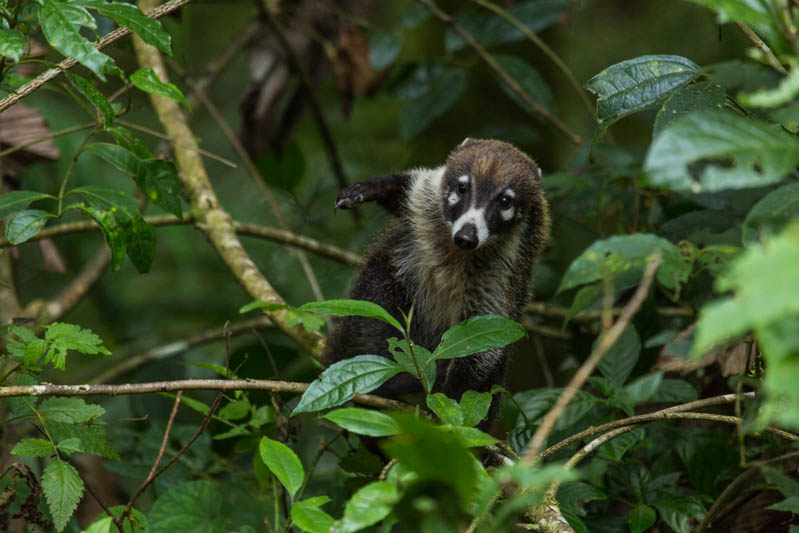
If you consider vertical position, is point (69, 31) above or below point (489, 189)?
above

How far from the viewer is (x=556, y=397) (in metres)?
3.39

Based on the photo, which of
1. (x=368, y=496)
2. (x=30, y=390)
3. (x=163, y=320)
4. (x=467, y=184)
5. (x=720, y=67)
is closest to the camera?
(x=368, y=496)

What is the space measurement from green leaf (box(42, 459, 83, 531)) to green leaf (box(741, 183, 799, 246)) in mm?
1946

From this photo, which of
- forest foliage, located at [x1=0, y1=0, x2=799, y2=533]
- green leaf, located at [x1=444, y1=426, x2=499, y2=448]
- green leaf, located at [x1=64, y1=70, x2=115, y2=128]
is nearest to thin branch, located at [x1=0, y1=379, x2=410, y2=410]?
forest foliage, located at [x1=0, y1=0, x2=799, y2=533]

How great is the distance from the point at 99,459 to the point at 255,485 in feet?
4.19

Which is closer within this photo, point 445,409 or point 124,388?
point 445,409

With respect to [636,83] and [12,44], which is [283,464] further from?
[636,83]

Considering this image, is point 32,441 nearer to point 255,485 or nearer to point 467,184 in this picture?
point 255,485

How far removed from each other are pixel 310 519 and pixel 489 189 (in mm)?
2036

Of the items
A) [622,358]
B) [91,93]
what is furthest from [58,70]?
[622,358]

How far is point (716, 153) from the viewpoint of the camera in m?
1.52

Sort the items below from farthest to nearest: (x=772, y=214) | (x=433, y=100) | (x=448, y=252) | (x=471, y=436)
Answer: (x=433, y=100)
(x=448, y=252)
(x=471, y=436)
(x=772, y=214)

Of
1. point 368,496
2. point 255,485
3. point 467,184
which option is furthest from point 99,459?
point 368,496

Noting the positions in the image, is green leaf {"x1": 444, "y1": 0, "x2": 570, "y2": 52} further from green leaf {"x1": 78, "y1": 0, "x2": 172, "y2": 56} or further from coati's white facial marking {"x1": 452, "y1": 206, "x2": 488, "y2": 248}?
green leaf {"x1": 78, "y1": 0, "x2": 172, "y2": 56}
